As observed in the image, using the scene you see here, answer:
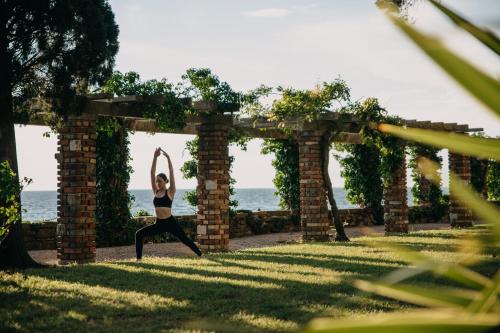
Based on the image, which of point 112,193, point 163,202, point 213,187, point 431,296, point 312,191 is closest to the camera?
point 431,296

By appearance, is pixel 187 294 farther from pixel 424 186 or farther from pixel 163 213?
pixel 424 186

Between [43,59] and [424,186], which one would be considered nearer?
[43,59]

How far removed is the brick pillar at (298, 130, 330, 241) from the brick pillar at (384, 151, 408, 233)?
3.64m

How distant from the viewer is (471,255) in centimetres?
70

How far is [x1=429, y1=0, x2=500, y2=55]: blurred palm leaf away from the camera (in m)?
0.64

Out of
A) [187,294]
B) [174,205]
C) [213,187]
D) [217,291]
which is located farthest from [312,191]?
[174,205]

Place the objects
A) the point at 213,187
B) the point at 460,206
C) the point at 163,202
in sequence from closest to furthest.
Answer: the point at 163,202 → the point at 213,187 → the point at 460,206

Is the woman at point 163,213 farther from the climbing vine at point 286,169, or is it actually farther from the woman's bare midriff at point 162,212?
the climbing vine at point 286,169

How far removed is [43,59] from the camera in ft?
32.3

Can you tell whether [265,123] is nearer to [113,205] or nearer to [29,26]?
[113,205]

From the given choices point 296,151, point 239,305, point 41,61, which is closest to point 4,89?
point 41,61

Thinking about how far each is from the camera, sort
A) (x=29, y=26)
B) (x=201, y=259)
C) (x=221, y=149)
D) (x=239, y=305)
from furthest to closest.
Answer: (x=221, y=149)
(x=201, y=259)
(x=29, y=26)
(x=239, y=305)

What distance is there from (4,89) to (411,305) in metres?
6.92

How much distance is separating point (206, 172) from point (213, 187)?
351 mm
